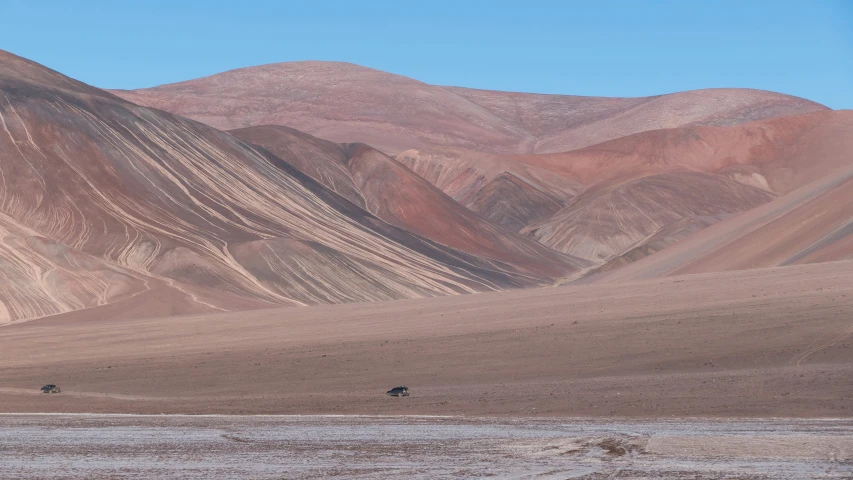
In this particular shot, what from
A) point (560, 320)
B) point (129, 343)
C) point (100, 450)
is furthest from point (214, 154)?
point (100, 450)

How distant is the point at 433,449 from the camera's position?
1501cm

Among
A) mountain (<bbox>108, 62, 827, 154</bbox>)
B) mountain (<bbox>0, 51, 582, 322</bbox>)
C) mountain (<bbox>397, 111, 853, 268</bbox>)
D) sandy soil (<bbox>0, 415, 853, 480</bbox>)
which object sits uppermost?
mountain (<bbox>108, 62, 827, 154</bbox>)

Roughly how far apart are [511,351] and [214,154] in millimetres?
56383

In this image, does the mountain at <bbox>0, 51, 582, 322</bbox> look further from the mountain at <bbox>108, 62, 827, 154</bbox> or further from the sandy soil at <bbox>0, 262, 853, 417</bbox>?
the mountain at <bbox>108, 62, 827, 154</bbox>

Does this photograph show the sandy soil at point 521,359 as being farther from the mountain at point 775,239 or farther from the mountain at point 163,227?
the mountain at point 163,227

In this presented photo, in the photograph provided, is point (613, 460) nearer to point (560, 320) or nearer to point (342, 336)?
point (560, 320)

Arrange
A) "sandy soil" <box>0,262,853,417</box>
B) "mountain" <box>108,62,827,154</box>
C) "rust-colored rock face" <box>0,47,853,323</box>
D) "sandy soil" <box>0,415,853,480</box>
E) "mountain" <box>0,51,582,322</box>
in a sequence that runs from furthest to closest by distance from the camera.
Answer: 1. "mountain" <box>108,62,827,154</box>
2. "mountain" <box>0,51,582,322</box>
3. "rust-colored rock face" <box>0,47,853,323</box>
4. "sandy soil" <box>0,262,853,417</box>
5. "sandy soil" <box>0,415,853,480</box>

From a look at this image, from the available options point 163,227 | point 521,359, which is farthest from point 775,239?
point 163,227

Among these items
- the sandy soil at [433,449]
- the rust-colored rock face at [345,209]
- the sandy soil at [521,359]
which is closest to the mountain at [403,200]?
the rust-colored rock face at [345,209]

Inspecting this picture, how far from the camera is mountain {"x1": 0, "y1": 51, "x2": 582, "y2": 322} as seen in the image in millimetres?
56906

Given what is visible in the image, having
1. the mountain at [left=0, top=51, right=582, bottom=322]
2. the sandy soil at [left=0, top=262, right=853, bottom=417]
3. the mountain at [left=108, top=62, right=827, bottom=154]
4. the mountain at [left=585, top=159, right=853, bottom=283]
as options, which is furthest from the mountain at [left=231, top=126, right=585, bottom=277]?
the sandy soil at [left=0, top=262, right=853, bottom=417]

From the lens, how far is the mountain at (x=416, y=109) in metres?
167

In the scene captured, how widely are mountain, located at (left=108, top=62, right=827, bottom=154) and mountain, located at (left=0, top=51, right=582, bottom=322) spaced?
7548cm

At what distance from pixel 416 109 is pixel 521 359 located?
5982 inches
